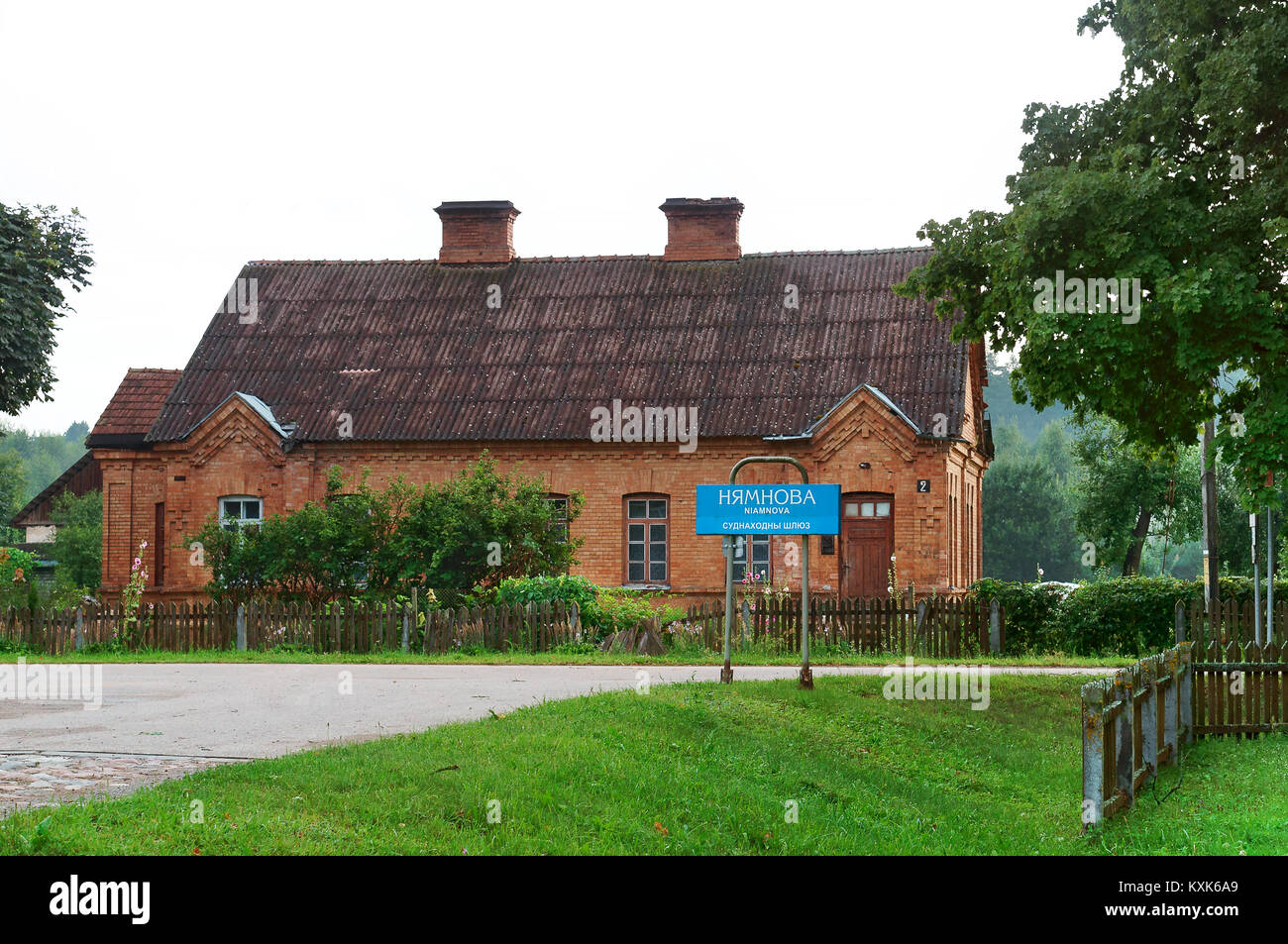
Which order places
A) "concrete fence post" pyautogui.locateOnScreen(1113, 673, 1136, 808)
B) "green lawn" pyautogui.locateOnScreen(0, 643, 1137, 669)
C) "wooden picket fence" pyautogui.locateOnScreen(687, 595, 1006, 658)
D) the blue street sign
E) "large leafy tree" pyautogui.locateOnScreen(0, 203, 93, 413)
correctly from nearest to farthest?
"concrete fence post" pyautogui.locateOnScreen(1113, 673, 1136, 808) < the blue street sign < "green lawn" pyautogui.locateOnScreen(0, 643, 1137, 669) < "wooden picket fence" pyautogui.locateOnScreen(687, 595, 1006, 658) < "large leafy tree" pyautogui.locateOnScreen(0, 203, 93, 413)

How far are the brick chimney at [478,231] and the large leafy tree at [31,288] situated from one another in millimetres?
9398

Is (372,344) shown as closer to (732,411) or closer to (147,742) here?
(732,411)

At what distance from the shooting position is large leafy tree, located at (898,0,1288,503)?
52.1 feet

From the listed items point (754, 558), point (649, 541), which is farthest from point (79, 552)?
point (754, 558)

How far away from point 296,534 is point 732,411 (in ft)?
33.5

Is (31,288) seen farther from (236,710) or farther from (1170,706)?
(1170,706)

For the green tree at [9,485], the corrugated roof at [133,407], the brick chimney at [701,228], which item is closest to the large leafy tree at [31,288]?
the corrugated roof at [133,407]

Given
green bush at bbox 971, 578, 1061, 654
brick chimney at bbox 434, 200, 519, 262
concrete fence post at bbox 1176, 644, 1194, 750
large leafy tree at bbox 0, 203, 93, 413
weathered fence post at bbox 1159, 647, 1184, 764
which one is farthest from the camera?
brick chimney at bbox 434, 200, 519, 262

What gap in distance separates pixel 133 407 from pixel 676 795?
2837 cm

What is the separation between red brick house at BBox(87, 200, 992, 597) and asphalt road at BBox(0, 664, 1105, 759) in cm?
1001

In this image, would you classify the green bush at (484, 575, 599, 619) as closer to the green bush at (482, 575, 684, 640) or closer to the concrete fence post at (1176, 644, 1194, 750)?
the green bush at (482, 575, 684, 640)

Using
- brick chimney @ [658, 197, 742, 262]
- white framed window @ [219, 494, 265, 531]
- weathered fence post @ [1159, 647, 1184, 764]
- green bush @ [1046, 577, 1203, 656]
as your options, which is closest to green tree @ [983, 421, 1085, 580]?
brick chimney @ [658, 197, 742, 262]

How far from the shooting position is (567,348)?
33938 mm

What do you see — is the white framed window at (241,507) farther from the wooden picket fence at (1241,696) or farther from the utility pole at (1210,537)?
the wooden picket fence at (1241,696)
